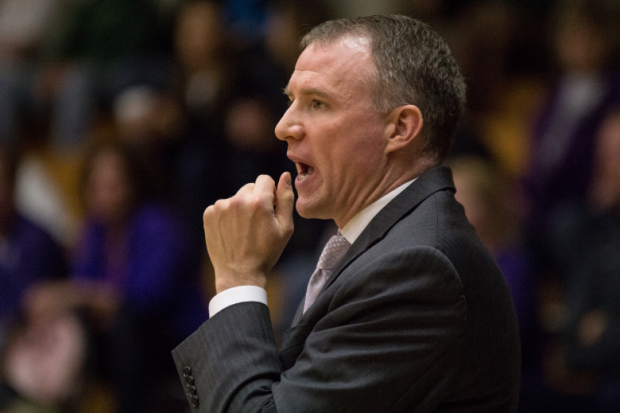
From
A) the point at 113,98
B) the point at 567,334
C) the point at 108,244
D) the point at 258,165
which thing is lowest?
the point at 567,334

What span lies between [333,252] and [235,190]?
2989mm

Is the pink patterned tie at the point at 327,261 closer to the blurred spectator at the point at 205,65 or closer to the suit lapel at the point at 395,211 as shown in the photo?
the suit lapel at the point at 395,211

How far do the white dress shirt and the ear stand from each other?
88 mm

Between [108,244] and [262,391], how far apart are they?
3280 millimetres

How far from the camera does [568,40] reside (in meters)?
4.55

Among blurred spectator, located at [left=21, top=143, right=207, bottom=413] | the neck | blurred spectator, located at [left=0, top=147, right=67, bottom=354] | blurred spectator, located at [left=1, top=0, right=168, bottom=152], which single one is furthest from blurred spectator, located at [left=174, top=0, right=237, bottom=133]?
the neck

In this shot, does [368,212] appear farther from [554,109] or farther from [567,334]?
[554,109]

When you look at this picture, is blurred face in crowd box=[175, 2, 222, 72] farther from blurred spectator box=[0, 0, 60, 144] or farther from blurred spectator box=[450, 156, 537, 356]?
blurred spectator box=[450, 156, 537, 356]

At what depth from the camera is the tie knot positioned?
6.36 feet

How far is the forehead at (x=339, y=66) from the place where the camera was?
5.89 ft

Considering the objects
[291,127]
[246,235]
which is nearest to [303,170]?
[291,127]

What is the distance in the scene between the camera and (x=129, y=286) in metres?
4.55

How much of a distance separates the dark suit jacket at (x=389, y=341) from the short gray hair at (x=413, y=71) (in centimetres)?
21

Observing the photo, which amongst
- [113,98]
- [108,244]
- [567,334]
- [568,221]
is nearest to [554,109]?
[568,221]
